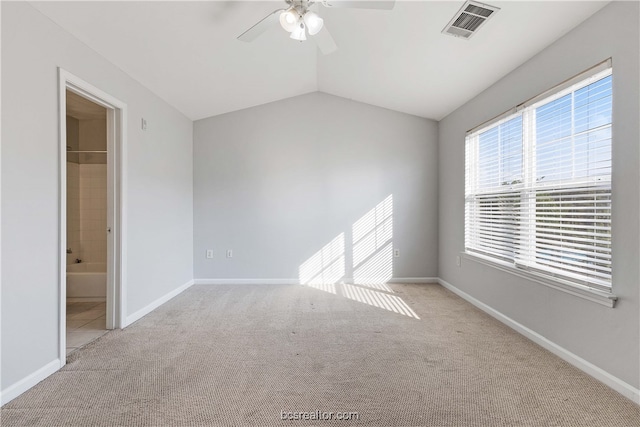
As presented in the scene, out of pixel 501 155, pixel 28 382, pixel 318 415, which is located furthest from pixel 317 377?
pixel 501 155

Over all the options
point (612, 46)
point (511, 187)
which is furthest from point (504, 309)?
point (612, 46)

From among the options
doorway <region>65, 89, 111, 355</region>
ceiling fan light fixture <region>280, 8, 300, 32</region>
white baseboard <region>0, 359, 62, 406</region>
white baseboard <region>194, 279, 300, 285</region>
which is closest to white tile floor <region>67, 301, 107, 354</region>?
white baseboard <region>0, 359, 62, 406</region>

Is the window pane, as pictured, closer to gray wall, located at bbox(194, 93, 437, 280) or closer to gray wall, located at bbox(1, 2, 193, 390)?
gray wall, located at bbox(194, 93, 437, 280)

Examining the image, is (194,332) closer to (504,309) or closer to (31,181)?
(31,181)

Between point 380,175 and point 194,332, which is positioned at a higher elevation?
point 380,175

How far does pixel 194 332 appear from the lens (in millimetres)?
2736

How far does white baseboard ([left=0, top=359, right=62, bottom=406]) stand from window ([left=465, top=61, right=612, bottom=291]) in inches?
149

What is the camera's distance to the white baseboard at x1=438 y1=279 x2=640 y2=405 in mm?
1772

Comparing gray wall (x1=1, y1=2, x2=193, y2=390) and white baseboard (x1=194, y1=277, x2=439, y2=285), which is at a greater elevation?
gray wall (x1=1, y1=2, x2=193, y2=390)

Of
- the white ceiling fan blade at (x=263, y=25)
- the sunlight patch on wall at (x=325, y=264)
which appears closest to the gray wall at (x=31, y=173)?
the white ceiling fan blade at (x=263, y=25)

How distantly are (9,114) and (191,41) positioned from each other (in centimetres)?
148

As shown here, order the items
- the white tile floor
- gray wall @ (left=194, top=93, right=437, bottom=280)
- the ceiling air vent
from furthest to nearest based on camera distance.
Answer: gray wall @ (left=194, top=93, right=437, bottom=280), the white tile floor, the ceiling air vent

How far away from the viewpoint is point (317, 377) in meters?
1.99

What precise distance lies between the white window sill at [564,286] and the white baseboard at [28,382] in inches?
147
